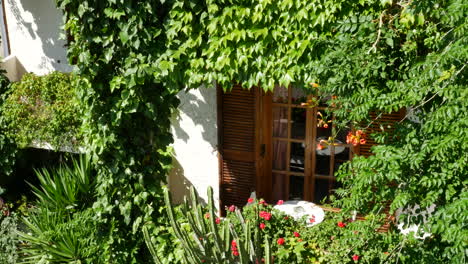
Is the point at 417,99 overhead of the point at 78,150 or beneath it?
overhead

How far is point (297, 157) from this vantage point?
8148mm

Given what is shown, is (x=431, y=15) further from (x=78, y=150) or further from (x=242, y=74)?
(x=78, y=150)

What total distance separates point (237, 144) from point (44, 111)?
2.77 meters

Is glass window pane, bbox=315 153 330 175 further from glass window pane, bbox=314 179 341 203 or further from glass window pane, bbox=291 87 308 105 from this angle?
glass window pane, bbox=291 87 308 105

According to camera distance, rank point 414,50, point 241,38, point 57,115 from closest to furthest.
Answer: point 414,50
point 241,38
point 57,115

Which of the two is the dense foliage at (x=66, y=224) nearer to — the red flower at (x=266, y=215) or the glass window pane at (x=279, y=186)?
the red flower at (x=266, y=215)

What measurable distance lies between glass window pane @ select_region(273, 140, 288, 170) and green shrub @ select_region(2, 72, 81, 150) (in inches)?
109

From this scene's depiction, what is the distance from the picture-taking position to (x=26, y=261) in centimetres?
815

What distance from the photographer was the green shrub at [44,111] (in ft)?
26.7

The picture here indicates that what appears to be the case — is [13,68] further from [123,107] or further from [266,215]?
[266,215]

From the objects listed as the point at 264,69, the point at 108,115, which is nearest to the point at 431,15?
the point at 264,69

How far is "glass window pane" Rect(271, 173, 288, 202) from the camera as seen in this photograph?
8344 mm

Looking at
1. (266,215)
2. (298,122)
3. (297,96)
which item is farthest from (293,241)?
(297,96)

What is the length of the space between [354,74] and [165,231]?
11.2 ft
